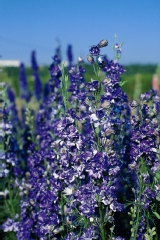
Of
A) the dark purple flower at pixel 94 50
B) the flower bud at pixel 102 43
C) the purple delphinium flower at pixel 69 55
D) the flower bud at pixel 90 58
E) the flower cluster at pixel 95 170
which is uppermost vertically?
the purple delphinium flower at pixel 69 55

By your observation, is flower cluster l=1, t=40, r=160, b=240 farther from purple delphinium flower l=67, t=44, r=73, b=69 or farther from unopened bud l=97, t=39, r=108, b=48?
purple delphinium flower l=67, t=44, r=73, b=69

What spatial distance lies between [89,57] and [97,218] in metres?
1.16

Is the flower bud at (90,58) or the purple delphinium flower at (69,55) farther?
the purple delphinium flower at (69,55)

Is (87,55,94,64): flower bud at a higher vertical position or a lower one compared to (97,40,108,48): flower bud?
lower

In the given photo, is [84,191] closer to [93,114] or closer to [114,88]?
[93,114]

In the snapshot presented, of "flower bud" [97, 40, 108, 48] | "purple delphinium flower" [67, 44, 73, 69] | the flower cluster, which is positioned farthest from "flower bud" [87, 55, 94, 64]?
"purple delphinium flower" [67, 44, 73, 69]

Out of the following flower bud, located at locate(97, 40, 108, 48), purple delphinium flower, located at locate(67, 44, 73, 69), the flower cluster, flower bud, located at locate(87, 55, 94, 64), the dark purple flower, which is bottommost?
the flower cluster

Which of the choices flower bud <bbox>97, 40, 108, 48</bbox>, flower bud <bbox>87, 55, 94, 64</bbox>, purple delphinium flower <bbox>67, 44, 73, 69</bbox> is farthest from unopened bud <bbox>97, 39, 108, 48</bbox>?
purple delphinium flower <bbox>67, 44, 73, 69</bbox>

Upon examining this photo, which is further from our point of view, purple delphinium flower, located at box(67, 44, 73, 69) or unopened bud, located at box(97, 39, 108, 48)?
purple delphinium flower, located at box(67, 44, 73, 69)

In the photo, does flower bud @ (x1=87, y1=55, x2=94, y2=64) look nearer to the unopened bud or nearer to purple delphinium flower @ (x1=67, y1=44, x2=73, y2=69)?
the unopened bud

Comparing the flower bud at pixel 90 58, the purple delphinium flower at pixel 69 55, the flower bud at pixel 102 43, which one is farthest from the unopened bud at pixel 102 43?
the purple delphinium flower at pixel 69 55

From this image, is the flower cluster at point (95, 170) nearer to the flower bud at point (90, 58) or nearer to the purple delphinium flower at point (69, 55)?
the flower bud at point (90, 58)

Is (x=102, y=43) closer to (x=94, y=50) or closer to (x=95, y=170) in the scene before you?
(x=94, y=50)

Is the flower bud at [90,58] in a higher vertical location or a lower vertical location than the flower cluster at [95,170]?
higher
